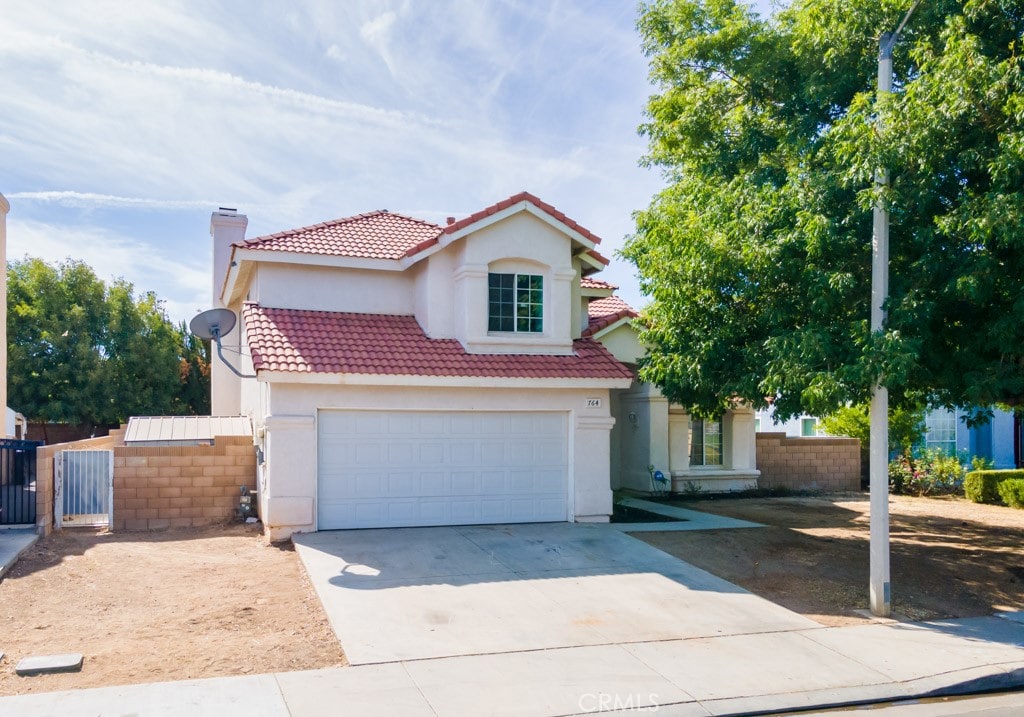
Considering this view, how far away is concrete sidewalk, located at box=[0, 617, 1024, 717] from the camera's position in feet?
21.4

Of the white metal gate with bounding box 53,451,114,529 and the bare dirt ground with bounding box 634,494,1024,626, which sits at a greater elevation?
the white metal gate with bounding box 53,451,114,529

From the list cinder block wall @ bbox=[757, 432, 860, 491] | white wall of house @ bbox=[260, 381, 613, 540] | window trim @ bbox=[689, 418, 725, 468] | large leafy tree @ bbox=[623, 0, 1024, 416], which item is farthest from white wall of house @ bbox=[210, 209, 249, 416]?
cinder block wall @ bbox=[757, 432, 860, 491]

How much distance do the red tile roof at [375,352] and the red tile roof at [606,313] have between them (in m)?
2.74

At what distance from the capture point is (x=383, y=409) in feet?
44.4

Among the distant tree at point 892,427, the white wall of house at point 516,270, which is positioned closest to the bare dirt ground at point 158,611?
the white wall of house at point 516,270

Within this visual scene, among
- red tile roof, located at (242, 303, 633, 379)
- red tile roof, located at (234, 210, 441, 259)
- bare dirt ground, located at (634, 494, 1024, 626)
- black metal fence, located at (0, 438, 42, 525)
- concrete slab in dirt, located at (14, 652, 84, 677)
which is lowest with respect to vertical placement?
bare dirt ground, located at (634, 494, 1024, 626)

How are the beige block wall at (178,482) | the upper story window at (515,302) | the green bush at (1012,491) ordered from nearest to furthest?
the beige block wall at (178,482)
the upper story window at (515,302)
the green bush at (1012,491)

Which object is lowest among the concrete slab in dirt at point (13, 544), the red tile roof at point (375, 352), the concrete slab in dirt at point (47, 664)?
the concrete slab in dirt at point (47, 664)

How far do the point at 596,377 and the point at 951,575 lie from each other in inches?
242

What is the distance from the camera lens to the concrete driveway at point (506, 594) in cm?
844

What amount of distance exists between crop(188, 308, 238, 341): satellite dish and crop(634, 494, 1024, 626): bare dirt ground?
7.88 m

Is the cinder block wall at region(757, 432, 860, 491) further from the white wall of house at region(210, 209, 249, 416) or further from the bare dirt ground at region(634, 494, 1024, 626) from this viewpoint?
the white wall of house at region(210, 209, 249, 416)

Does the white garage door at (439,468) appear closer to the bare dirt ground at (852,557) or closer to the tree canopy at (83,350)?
the bare dirt ground at (852,557)

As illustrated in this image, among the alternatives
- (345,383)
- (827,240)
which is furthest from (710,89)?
(345,383)
